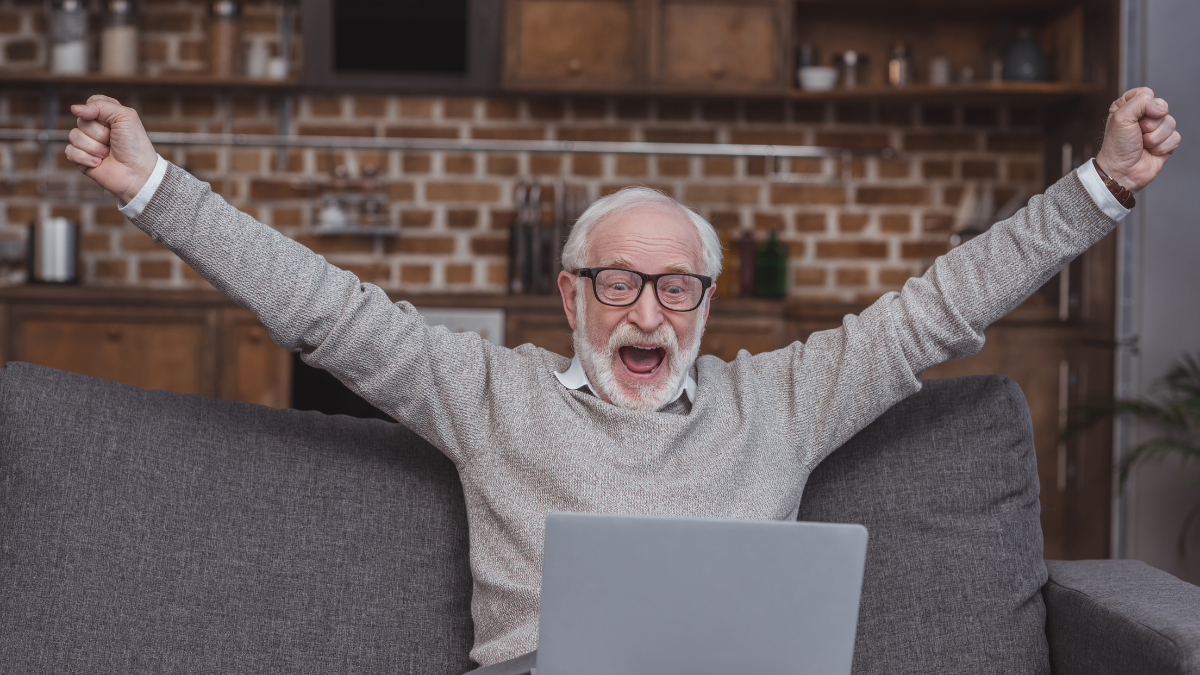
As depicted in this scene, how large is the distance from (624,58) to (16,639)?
269 centimetres

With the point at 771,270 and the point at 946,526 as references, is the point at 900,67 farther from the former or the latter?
the point at 946,526

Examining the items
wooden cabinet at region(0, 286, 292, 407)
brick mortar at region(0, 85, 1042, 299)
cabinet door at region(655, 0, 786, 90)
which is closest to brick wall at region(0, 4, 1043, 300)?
brick mortar at region(0, 85, 1042, 299)

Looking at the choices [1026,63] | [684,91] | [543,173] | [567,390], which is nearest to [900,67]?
[1026,63]

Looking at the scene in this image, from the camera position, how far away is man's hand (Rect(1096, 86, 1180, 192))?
139cm

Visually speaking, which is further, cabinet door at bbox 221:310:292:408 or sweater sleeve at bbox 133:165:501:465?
cabinet door at bbox 221:310:292:408

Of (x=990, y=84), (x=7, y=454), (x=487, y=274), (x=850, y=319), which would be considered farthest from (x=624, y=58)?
(x=7, y=454)

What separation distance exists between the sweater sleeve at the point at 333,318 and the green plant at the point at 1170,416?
1.94 meters

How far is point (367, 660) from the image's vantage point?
1.33m

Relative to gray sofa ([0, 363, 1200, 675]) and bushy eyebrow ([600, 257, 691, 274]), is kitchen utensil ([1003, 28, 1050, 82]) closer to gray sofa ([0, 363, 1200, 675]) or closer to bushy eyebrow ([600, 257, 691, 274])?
gray sofa ([0, 363, 1200, 675])

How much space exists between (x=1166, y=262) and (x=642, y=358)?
6.66 ft

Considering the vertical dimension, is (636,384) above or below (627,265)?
below

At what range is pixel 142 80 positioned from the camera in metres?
3.43

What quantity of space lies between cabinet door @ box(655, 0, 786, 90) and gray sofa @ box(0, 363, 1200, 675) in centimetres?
A: 216

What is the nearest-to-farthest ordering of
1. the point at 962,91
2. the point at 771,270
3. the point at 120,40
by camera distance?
the point at 962,91
the point at 120,40
the point at 771,270
